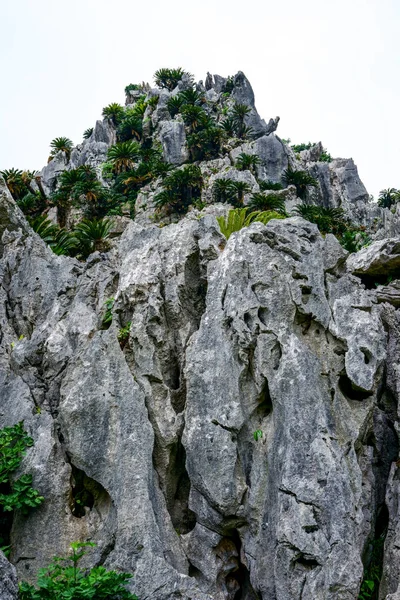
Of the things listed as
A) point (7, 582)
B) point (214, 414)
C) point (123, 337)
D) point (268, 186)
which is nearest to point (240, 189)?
point (268, 186)

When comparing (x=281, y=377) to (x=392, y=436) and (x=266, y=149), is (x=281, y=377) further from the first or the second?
(x=266, y=149)

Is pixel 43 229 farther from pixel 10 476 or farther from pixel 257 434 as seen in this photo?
pixel 257 434

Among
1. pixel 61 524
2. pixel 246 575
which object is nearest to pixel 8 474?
pixel 61 524

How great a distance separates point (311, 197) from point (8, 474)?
29.2m

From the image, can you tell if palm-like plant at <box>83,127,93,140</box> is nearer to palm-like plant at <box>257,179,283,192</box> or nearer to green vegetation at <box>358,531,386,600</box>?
palm-like plant at <box>257,179,283,192</box>

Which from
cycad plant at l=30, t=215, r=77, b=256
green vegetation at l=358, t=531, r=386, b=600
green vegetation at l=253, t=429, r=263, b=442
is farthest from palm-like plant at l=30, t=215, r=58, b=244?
green vegetation at l=358, t=531, r=386, b=600

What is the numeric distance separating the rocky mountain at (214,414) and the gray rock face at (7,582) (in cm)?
2

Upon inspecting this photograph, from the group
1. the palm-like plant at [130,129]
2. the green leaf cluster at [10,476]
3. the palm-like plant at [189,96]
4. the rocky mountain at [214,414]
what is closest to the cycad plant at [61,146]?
the palm-like plant at [130,129]

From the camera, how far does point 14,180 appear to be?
27641 millimetres

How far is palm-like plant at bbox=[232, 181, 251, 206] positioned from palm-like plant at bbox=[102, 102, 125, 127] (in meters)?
19.0

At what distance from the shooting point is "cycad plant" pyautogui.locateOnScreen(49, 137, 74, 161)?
3959cm

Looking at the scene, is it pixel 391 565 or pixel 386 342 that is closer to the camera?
pixel 391 565

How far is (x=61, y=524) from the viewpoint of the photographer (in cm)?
830

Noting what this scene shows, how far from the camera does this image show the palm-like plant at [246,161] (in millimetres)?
32719
